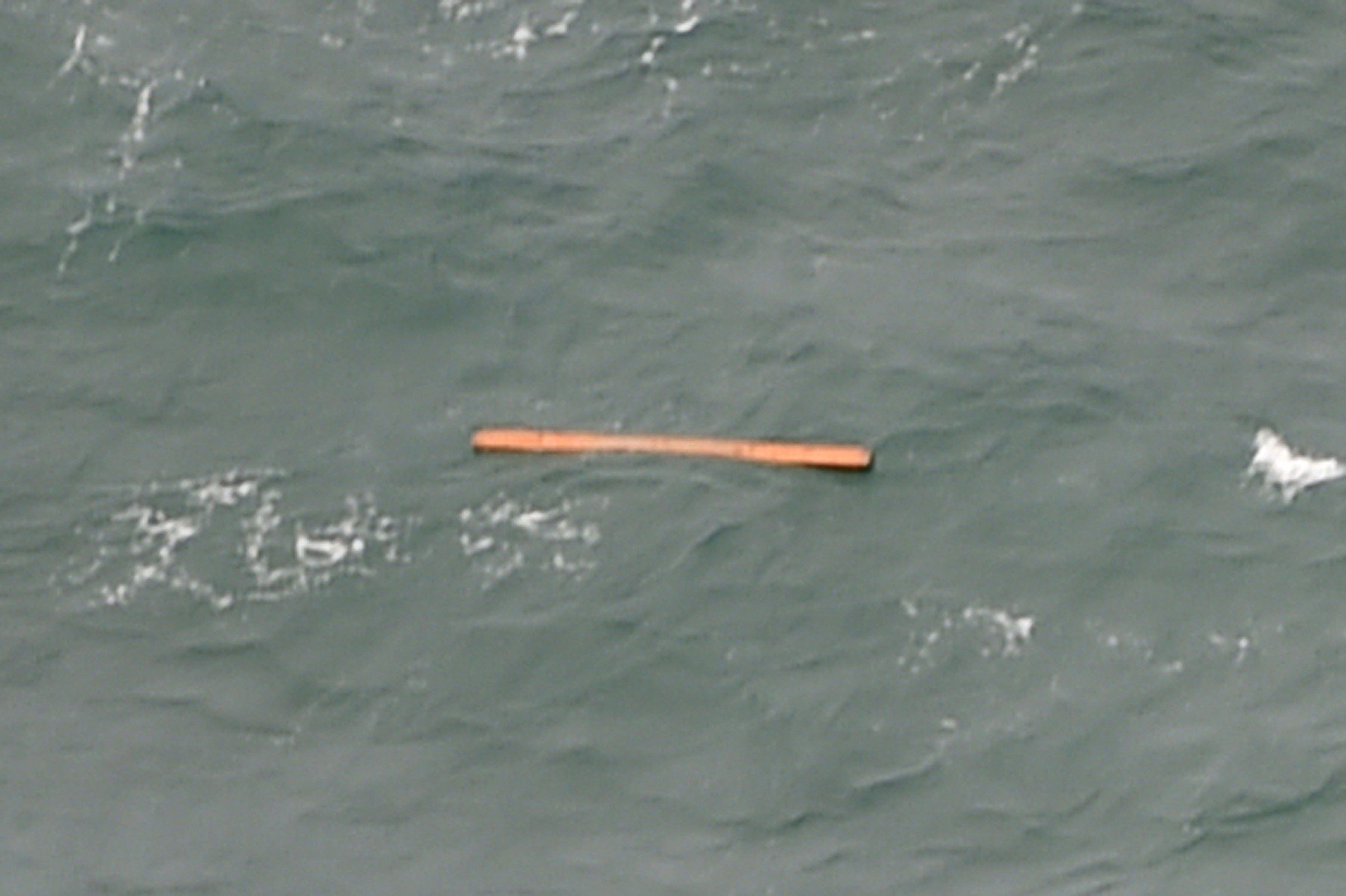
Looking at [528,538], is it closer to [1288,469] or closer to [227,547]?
[227,547]

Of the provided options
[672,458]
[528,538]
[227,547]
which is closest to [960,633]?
[672,458]

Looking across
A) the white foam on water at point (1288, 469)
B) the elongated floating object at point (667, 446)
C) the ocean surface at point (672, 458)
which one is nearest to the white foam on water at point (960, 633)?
the ocean surface at point (672, 458)

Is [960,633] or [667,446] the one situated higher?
[667,446]

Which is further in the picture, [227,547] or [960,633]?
[227,547]

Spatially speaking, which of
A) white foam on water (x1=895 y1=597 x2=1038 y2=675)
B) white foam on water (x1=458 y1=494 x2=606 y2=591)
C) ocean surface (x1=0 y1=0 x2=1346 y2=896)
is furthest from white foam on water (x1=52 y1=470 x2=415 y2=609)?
white foam on water (x1=895 y1=597 x2=1038 y2=675)

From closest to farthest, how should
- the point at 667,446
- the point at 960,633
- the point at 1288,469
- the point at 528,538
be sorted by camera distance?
the point at 960,633
the point at 528,538
the point at 1288,469
the point at 667,446

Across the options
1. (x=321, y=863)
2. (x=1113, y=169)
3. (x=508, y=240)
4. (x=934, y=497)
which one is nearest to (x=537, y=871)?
(x=321, y=863)

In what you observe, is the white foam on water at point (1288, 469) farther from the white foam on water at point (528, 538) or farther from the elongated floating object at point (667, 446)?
the white foam on water at point (528, 538)
